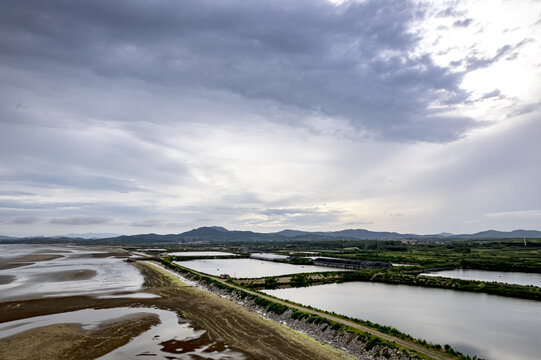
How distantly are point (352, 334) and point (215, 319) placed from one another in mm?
14778

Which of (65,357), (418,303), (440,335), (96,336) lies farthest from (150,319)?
(418,303)

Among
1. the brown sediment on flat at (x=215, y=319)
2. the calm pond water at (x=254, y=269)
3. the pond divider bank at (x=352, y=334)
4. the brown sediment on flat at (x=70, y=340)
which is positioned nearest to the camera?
the pond divider bank at (x=352, y=334)

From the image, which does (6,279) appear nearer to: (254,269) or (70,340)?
(70,340)

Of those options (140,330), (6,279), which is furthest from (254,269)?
(140,330)

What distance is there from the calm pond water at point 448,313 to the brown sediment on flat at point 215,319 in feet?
29.1

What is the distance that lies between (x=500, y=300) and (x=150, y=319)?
42.8 meters

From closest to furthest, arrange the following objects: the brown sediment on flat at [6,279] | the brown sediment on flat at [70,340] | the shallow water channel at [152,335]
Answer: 1. the shallow water channel at [152,335]
2. the brown sediment on flat at [70,340]
3. the brown sediment on flat at [6,279]

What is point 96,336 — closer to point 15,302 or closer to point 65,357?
point 65,357

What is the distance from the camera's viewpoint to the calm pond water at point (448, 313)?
2353cm

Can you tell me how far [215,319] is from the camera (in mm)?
31672

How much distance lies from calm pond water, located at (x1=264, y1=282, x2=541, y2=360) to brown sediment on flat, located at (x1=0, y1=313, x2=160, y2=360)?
2051cm

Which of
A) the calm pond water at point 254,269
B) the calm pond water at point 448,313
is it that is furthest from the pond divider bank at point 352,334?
the calm pond water at point 254,269

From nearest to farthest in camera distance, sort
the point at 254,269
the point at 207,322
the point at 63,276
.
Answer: the point at 207,322 < the point at 63,276 < the point at 254,269

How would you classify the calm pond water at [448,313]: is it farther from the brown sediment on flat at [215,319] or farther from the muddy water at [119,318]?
the muddy water at [119,318]
